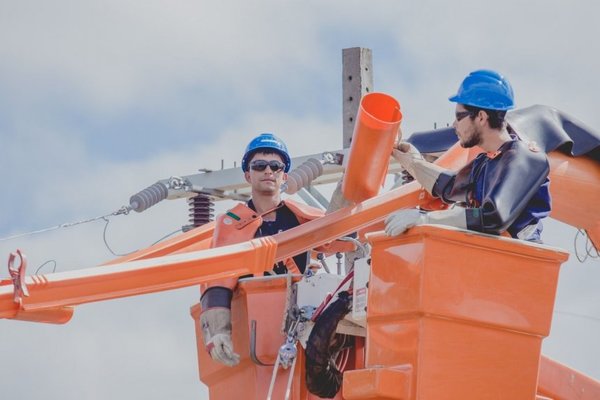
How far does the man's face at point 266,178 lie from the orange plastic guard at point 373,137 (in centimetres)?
134

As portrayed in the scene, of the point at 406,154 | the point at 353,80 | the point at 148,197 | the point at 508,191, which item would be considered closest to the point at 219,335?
the point at 406,154

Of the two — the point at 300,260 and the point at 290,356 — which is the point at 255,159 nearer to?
the point at 300,260

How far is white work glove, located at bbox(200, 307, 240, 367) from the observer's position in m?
7.91

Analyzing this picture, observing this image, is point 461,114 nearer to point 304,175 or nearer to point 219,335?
point 219,335

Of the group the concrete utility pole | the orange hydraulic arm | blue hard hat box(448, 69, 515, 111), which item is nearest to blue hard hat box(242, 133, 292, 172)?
the orange hydraulic arm

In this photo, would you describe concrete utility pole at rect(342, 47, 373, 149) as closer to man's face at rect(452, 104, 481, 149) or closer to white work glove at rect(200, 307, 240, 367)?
white work glove at rect(200, 307, 240, 367)

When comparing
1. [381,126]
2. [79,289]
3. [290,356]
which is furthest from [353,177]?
[79,289]

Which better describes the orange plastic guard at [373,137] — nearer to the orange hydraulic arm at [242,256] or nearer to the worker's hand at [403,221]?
the orange hydraulic arm at [242,256]

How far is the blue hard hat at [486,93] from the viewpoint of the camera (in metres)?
6.88

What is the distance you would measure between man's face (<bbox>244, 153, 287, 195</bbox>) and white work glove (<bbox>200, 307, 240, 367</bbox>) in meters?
1.10

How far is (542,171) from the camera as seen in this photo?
6.73 metres

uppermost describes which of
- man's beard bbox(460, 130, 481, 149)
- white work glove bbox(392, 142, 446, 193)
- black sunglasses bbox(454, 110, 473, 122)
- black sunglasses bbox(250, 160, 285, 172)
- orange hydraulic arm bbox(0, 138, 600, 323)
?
black sunglasses bbox(454, 110, 473, 122)

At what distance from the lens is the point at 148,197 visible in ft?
43.3

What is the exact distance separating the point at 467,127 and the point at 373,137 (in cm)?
53
